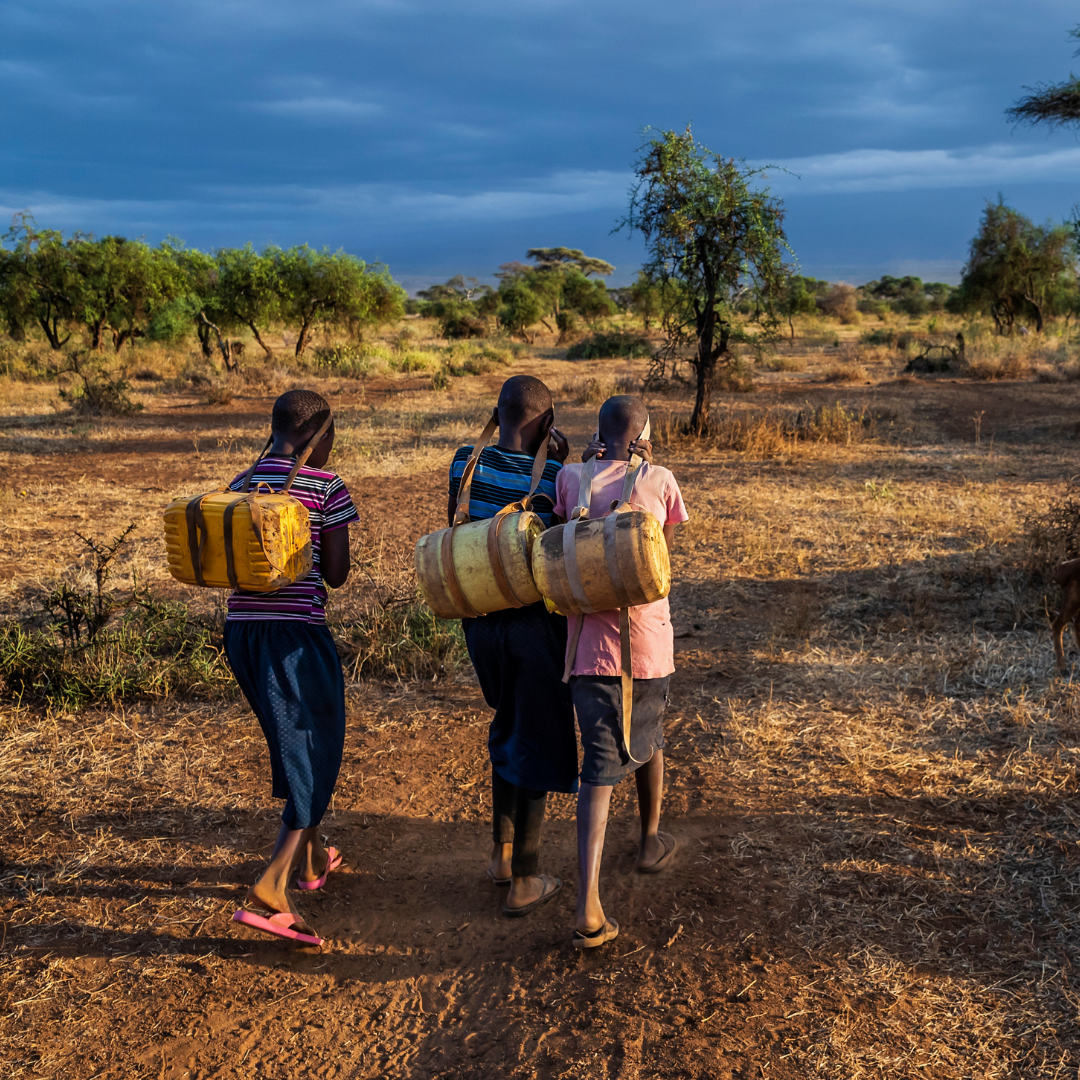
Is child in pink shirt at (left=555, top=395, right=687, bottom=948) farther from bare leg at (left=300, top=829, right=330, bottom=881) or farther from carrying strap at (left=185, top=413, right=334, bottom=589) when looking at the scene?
bare leg at (left=300, top=829, right=330, bottom=881)

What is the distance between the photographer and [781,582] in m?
5.92

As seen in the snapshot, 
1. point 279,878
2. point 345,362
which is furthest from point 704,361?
point 345,362

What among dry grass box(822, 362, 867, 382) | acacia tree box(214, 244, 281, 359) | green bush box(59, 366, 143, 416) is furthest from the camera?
acacia tree box(214, 244, 281, 359)

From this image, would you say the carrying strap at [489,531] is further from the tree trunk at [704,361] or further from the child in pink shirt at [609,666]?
the tree trunk at [704,361]

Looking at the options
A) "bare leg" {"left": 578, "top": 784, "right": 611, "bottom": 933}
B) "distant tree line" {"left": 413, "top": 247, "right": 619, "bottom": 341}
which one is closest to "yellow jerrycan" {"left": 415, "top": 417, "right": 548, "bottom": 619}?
"bare leg" {"left": 578, "top": 784, "right": 611, "bottom": 933}

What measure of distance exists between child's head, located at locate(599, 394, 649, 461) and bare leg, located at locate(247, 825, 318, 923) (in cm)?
150

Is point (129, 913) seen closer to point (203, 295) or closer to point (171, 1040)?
point (171, 1040)

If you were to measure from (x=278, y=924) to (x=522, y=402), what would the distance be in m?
1.69

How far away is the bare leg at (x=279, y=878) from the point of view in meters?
2.49

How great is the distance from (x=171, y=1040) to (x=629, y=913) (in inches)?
53.7

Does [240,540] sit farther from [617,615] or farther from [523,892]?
[523,892]

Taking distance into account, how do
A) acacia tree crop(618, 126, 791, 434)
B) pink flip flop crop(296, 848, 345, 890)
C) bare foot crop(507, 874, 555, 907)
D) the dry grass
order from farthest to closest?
1. the dry grass
2. acacia tree crop(618, 126, 791, 434)
3. pink flip flop crop(296, 848, 345, 890)
4. bare foot crop(507, 874, 555, 907)

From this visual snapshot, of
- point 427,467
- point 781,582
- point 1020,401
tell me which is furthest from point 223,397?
point 1020,401

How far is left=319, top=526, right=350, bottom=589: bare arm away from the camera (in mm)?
2582
